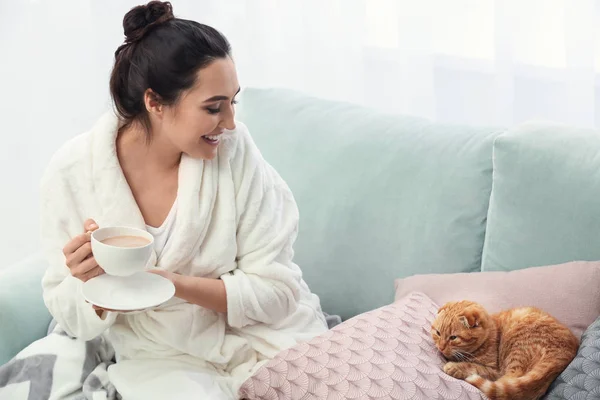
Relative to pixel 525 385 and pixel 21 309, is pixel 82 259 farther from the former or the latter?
pixel 525 385

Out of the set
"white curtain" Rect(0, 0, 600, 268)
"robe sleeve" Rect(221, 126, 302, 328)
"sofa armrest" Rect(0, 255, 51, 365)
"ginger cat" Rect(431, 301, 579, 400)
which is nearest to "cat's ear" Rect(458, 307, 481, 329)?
"ginger cat" Rect(431, 301, 579, 400)

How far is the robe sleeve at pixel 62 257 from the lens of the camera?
6.03ft

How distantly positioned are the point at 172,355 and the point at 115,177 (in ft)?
1.31

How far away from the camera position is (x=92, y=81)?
10.5 ft

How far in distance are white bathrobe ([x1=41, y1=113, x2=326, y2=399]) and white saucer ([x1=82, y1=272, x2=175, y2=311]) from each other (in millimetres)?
257

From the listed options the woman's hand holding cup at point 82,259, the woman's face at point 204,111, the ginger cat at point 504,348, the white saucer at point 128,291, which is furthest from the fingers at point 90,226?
the ginger cat at point 504,348

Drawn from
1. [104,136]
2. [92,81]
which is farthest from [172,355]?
[92,81]

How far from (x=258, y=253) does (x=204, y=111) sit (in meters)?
0.34

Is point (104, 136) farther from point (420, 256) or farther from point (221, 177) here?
point (420, 256)

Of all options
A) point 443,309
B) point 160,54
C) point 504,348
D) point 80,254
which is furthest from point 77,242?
point 504,348

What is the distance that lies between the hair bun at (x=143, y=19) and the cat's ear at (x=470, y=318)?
2.75ft

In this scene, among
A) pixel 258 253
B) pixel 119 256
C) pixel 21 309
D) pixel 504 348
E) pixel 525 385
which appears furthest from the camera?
pixel 21 309

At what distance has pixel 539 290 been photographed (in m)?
1.77

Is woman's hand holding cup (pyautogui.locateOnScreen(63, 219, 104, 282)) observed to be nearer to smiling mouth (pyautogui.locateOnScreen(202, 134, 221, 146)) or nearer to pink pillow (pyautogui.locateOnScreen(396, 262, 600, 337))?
smiling mouth (pyautogui.locateOnScreen(202, 134, 221, 146))
